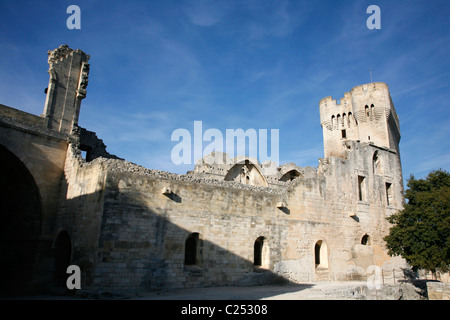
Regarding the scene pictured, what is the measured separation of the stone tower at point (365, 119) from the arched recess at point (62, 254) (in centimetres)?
2099

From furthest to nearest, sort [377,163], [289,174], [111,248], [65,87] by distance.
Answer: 1. [289,174]
2. [377,163]
3. [65,87]
4. [111,248]

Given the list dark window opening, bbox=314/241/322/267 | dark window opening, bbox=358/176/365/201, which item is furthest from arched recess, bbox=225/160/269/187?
dark window opening, bbox=314/241/322/267

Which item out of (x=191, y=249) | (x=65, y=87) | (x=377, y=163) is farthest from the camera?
(x=377, y=163)

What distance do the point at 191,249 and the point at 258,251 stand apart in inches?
127

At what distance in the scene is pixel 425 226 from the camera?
15.0m

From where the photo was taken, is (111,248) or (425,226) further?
(425,226)

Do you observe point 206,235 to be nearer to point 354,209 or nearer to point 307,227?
point 307,227

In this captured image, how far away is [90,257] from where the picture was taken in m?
10.5

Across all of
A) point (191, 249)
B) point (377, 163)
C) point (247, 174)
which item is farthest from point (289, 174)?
point (191, 249)

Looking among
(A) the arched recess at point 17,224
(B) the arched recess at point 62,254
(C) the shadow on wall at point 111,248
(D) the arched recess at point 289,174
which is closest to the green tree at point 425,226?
(C) the shadow on wall at point 111,248

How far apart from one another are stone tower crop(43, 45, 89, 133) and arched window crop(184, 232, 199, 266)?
23.9 feet

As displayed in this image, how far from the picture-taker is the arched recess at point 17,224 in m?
12.9

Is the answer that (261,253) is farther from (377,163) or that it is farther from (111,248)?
(377,163)
